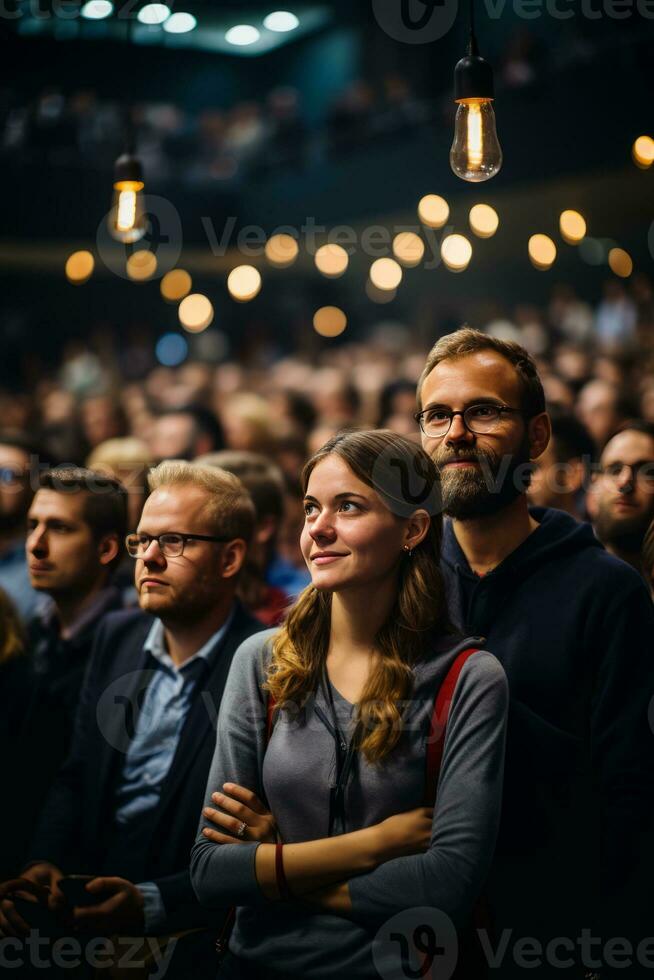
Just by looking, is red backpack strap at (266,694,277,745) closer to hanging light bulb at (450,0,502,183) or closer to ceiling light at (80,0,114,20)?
hanging light bulb at (450,0,502,183)

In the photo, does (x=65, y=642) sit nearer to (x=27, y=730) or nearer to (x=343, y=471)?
(x=27, y=730)

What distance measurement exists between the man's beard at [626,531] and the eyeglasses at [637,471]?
9 cm

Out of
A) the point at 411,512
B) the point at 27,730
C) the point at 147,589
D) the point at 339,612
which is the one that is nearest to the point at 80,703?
the point at 27,730

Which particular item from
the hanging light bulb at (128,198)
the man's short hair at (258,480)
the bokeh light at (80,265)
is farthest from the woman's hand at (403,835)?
the bokeh light at (80,265)

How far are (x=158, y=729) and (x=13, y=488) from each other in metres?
1.79

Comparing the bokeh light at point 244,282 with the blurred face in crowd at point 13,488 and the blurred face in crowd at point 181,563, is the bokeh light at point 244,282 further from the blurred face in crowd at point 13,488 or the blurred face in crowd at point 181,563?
the blurred face in crowd at point 181,563

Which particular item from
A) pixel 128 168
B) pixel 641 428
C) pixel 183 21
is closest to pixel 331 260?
pixel 183 21

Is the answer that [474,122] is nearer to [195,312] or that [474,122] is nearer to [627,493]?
[627,493]

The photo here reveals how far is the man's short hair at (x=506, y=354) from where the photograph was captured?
2295 millimetres

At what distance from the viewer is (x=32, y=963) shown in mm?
2475

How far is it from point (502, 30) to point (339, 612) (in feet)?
41.1

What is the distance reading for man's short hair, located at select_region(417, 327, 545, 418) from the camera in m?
2.29

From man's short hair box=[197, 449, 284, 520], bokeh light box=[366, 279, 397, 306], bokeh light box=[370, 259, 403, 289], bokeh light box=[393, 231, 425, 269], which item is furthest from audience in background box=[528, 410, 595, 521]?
bokeh light box=[366, 279, 397, 306]

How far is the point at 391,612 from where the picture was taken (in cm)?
200
